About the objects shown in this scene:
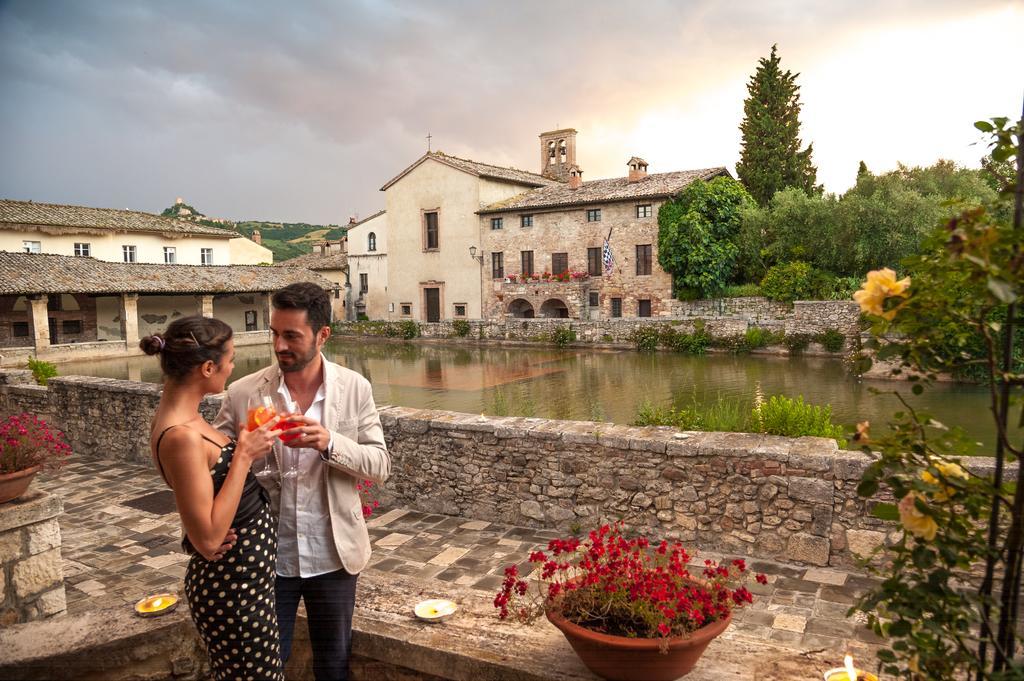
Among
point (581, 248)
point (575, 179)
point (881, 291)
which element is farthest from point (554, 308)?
point (881, 291)

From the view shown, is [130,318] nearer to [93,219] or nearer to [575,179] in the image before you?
[93,219]

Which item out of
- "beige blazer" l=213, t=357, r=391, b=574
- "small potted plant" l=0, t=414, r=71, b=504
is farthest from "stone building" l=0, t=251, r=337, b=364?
"beige blazer" l=213, t=357, r=391, b=574

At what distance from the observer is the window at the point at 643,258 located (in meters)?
28.8

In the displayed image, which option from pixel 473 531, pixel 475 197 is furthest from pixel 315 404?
pixel 475 197

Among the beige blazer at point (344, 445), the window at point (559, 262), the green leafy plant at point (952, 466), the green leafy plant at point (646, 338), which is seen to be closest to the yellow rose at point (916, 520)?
the green leafy plant at point (952, 466)

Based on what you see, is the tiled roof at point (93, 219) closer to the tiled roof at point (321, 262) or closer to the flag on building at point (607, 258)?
the tiled roof at point (321, 262)

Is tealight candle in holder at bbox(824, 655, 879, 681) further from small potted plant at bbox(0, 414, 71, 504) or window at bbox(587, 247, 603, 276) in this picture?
window at bbox(587, 247, 603, 276)

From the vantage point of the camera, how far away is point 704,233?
2636 centimetres

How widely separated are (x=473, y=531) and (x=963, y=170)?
85.2 feet

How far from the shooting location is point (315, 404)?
8.51 feet

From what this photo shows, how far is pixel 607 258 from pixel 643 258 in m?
1.59

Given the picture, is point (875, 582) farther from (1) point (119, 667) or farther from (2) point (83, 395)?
(2) point (83, 395)

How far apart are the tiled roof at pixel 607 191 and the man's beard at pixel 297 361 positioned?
2703 cm

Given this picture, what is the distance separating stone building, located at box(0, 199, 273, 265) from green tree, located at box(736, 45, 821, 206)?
97.9ft
